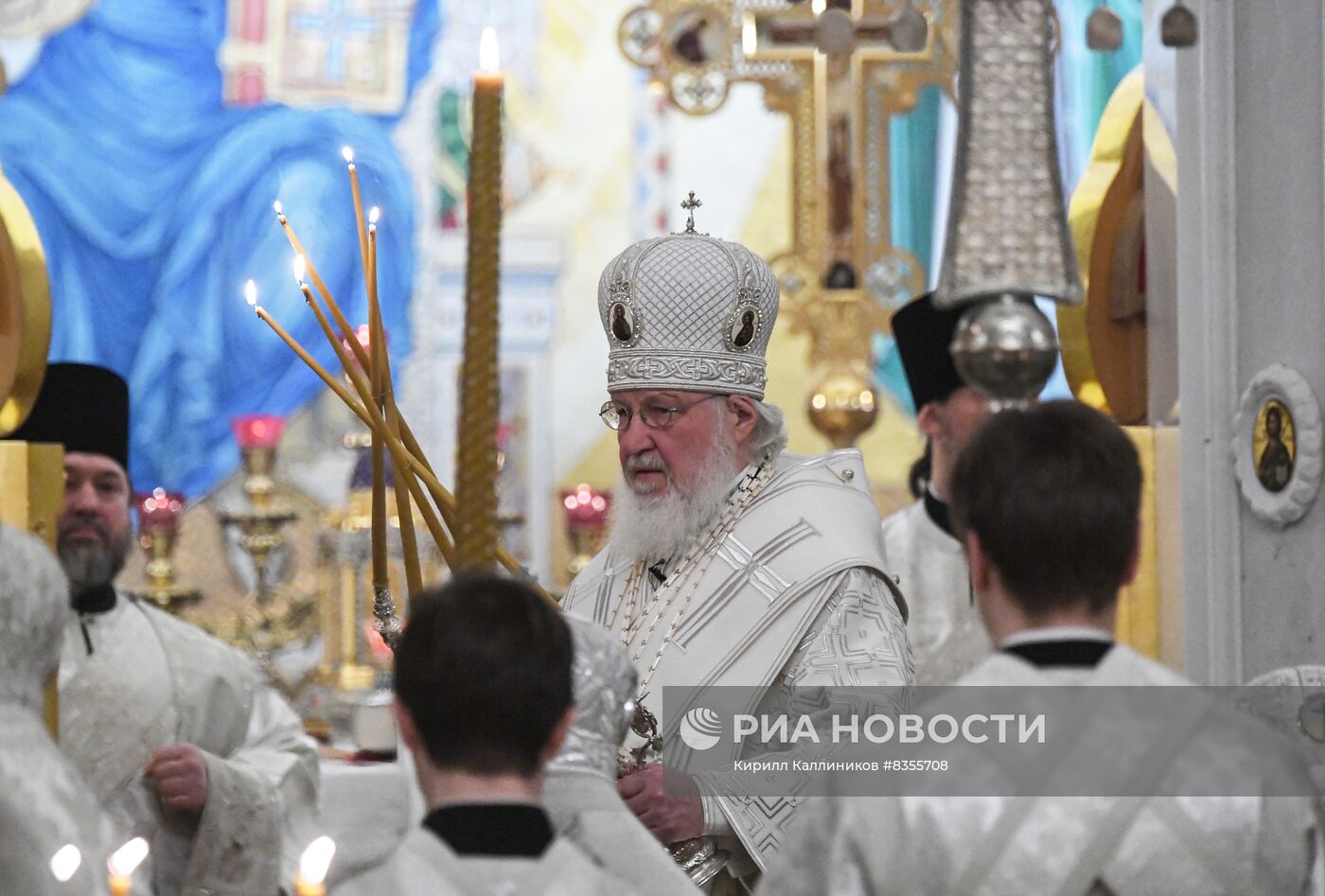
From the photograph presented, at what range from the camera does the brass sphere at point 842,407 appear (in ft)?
23.8

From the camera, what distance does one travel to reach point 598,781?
2.33 metres

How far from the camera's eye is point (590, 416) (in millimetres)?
10000

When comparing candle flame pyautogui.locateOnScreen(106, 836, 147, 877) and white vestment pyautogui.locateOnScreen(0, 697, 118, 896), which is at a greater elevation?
candle flame pyautogui.locateOnScreen(106, 836, 147, 877)

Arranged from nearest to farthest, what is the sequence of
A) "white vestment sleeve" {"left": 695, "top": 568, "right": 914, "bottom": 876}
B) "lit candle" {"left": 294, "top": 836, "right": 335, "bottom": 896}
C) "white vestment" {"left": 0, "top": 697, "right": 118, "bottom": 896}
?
"lit candle" {"left": 294, "top": 836, "right": 335, "bottom": 896} → "white vestment" {"left": 0, "top": 697, "right": 118, "bottom": 896} → "white vestment sleeve" {"left": 695, "top": 568, "right": 914, "bottom": 876}

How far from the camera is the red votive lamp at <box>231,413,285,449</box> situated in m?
8.45

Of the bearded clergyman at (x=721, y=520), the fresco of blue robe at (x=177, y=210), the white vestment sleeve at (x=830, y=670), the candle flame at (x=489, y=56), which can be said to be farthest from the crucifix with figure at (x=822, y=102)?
the candle flame at (x=489, y=56)

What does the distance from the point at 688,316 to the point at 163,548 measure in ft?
12.8

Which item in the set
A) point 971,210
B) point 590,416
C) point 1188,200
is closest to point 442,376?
point 590,416

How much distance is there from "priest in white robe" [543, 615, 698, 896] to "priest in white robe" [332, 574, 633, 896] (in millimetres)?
186

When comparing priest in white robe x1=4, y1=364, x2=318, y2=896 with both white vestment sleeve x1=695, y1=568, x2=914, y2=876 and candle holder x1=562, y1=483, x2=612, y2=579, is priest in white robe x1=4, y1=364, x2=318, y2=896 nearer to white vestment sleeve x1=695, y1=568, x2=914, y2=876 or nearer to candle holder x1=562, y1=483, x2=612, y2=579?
white vestment sleeve x1=695, y1=568, x2=914, y2=876

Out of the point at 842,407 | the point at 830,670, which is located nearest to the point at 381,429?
the point at 830,670

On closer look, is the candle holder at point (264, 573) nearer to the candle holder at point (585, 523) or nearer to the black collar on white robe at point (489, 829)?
the candle holder at point (585, 523)

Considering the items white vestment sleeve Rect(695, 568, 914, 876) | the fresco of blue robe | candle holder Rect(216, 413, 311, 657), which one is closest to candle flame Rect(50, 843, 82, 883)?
white vestment sleeve Rect(695, 568, 914, 876)

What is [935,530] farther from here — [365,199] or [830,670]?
[365,199]
